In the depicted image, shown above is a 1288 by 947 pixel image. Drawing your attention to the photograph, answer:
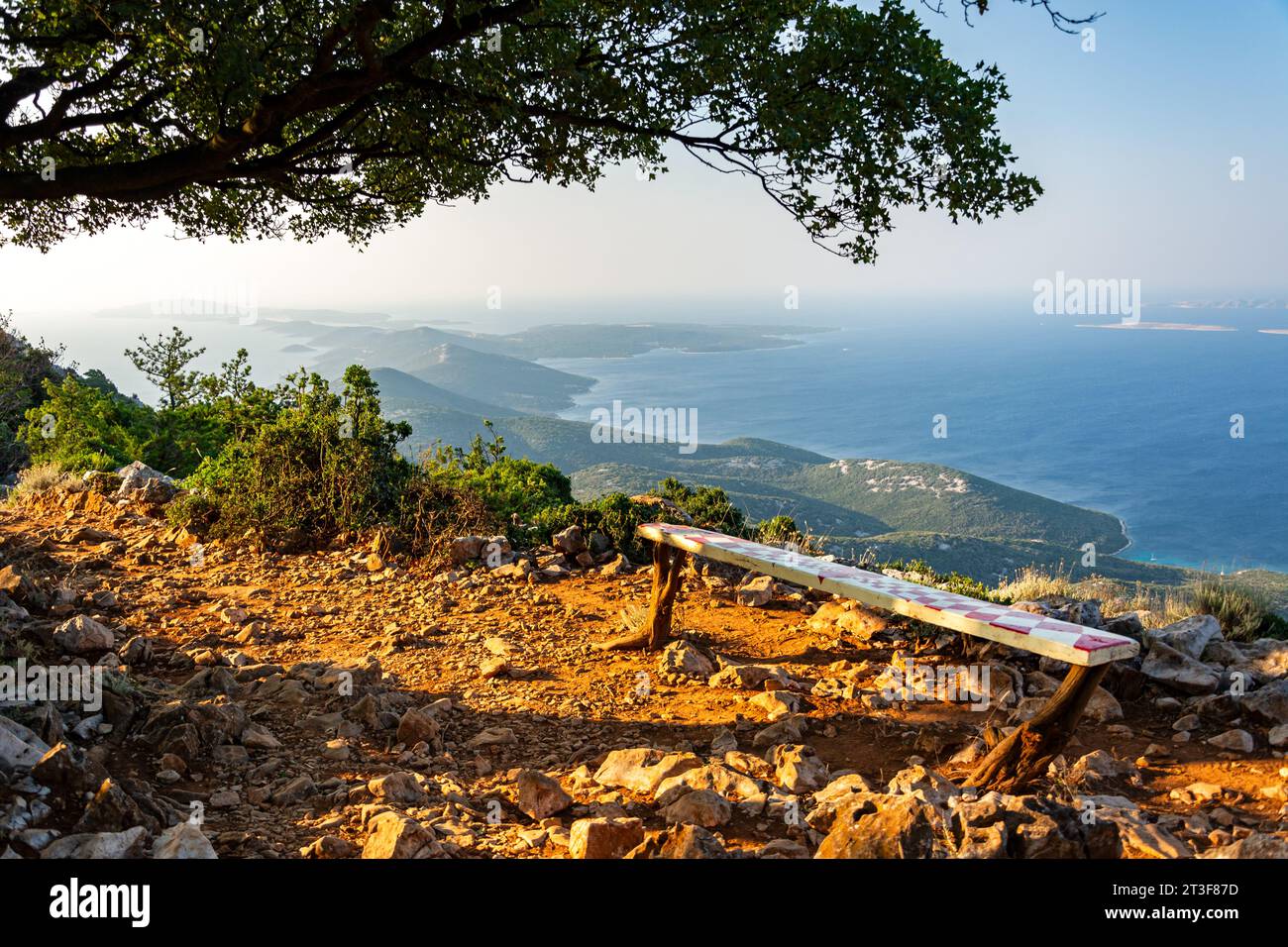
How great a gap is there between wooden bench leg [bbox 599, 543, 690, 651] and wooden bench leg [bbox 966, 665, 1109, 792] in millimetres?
2973

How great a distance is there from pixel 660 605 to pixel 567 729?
1.57 m

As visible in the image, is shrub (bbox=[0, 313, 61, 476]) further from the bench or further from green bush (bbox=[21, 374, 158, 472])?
the bench

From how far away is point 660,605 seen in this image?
6836 millimetres

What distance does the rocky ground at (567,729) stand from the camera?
361cm

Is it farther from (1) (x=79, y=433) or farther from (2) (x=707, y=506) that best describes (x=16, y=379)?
(2) (x=707, y=506)

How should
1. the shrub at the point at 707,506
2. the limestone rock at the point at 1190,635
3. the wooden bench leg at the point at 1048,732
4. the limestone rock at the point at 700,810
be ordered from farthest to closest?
the shrub at the point at 707,506
the limestone rock at the point at 1190,635
the wooden bench leg at the point at 1048,732
the limestone rock at the point at 700,810

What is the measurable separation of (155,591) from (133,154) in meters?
4.02

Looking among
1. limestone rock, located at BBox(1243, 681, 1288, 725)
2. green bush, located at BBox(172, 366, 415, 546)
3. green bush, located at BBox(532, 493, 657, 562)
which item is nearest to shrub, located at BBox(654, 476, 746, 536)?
green bush, located at BBox(532, 493, 657, 562)

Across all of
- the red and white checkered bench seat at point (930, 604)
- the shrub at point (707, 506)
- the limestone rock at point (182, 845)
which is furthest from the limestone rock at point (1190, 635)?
the limestone rock at point (182, 845)

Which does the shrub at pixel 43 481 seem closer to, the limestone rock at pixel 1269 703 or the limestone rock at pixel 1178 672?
the limestone rock at pixel 1178 672

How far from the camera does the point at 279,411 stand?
11.4 metres

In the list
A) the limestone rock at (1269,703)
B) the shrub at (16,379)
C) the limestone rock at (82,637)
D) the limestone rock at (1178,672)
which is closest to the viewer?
the limestone rock at (1269,703)

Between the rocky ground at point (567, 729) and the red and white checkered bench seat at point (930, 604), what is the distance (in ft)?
2.31
